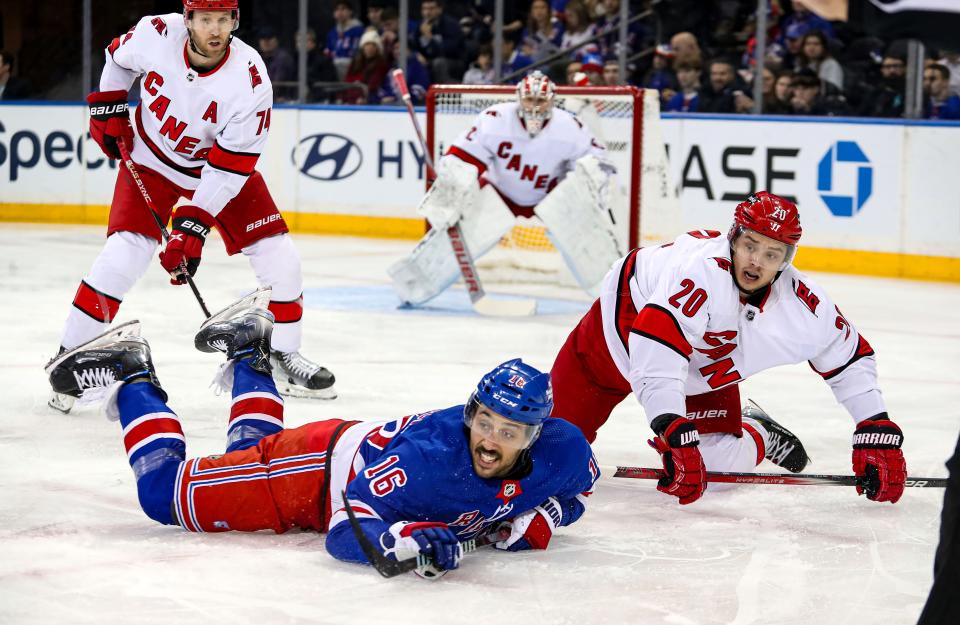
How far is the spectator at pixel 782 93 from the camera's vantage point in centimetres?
768

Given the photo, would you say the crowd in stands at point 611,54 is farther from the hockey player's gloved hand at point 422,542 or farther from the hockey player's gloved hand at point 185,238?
the hockey player's gloved hand at point 422,542

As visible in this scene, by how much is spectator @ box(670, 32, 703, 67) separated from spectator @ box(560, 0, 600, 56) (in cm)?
75

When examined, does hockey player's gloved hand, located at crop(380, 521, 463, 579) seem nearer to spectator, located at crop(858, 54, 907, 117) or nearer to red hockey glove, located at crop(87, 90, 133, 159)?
red hockey glove, located at crop(87, 90, 133, 159)

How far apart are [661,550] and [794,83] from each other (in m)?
5.35

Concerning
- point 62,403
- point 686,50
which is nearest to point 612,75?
point 686,50

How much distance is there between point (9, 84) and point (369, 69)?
252 cm

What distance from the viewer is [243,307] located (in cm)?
312

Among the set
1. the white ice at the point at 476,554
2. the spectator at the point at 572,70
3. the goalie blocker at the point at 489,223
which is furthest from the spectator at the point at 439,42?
the white ice at the point at 476,554

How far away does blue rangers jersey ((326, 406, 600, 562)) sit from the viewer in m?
2.46

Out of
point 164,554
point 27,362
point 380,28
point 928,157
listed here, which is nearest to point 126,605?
point 164,554

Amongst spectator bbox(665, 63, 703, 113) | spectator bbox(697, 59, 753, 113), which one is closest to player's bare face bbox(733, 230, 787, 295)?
spectator bbox(697, 59, 753, 113)

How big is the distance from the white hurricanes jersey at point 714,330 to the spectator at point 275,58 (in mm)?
6807

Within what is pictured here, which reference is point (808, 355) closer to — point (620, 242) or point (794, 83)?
point (620, 242)

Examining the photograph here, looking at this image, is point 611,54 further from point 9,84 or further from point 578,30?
point 9,84
